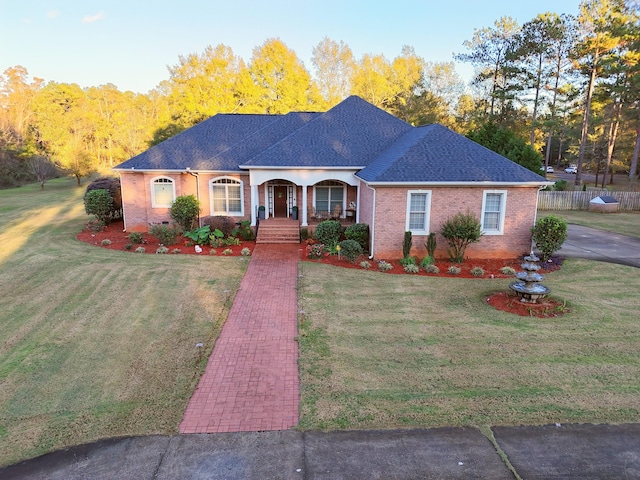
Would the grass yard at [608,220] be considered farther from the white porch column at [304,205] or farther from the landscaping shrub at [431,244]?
the white porch column at [304,205]

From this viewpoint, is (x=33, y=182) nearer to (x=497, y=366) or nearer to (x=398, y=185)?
(x=398, y=185)

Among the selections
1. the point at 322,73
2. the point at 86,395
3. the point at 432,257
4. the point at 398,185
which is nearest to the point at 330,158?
the point at 398,185

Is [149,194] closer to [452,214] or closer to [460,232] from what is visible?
[452,214]

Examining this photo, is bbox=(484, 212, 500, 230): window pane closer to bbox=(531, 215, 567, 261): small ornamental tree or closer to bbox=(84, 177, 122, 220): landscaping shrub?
bbox=(531, 215, 567, 261): small ornamental tree

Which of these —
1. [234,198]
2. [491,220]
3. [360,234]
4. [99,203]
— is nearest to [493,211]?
[491,220]

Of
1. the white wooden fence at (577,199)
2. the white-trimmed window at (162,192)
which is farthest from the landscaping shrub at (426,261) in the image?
the white wooden fence at (577,199)

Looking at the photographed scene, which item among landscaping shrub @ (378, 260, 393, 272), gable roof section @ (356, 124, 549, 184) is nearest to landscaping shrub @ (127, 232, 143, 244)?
gable roof section @ (356, 124, 549, 184)

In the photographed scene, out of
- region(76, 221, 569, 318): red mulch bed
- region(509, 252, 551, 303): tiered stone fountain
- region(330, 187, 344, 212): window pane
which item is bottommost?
region(76, 221, 569, 318): red mulch bed
